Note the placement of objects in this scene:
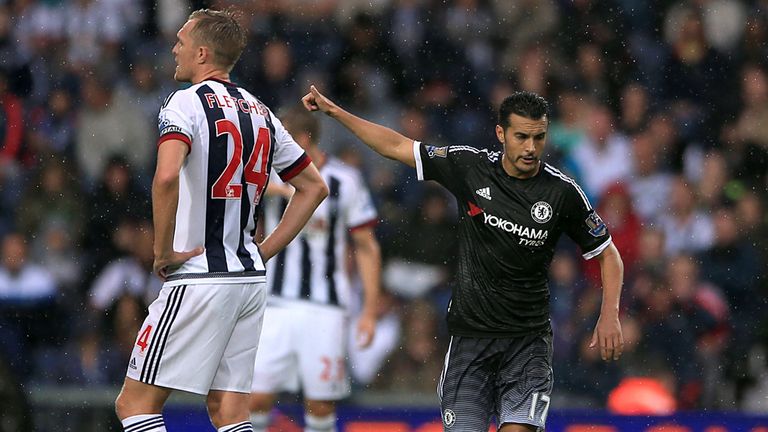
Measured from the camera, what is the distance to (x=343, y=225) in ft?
25.2

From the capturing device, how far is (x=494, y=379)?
19.2 feet

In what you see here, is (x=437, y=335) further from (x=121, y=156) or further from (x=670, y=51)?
(x=670, y=51)

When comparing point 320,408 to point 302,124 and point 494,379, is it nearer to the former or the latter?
point 302,124

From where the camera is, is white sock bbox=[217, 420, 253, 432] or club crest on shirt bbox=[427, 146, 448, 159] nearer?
white sock bbox=[217, 420, 253, 432]

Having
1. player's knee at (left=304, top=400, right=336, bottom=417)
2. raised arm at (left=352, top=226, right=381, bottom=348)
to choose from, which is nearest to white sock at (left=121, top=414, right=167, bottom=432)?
player's knee at (left=304, top=400, right=336, bottom=417)

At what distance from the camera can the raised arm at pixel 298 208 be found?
5.45m

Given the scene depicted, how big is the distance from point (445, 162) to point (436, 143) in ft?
16.6

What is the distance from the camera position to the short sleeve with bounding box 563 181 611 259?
5742mm

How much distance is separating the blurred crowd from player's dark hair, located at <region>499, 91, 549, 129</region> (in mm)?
4210

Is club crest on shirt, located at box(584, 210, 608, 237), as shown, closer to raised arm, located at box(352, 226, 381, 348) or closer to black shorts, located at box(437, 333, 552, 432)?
black shorts, located at box(437, 333, 552, 432)

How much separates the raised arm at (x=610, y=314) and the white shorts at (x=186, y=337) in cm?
153

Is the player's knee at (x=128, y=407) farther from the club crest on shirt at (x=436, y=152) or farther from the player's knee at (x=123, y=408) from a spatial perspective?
the club crest on shirt at (x=436, y=152)

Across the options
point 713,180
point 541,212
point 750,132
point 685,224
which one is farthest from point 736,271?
point 541,212

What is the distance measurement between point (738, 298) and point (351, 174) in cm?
→ 377
